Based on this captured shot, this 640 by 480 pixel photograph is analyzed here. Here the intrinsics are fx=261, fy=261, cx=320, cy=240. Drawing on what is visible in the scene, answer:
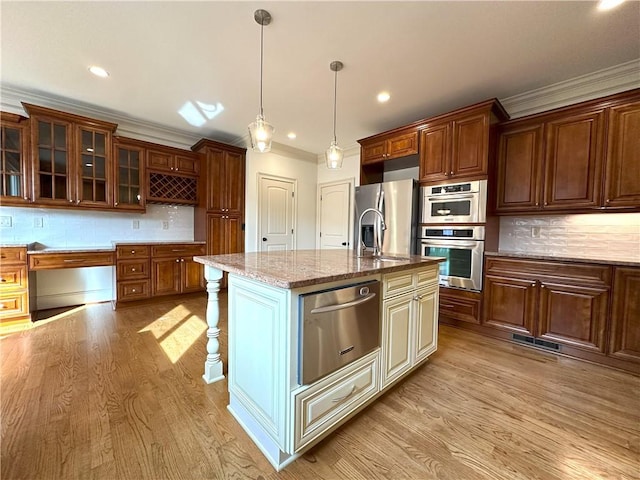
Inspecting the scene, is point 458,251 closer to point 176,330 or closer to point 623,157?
point 623,157

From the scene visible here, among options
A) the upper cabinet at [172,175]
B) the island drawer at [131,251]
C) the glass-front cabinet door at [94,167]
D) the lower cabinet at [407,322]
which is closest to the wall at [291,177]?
the upper cabinet at [172,175]

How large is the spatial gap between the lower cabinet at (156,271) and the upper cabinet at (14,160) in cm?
109

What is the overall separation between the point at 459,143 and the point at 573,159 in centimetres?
100

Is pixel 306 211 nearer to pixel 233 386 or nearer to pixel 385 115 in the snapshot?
pixel 385 115

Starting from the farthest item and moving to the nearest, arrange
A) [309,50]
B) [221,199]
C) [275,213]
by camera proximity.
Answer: [275,213]
[221,199]
[309,50]

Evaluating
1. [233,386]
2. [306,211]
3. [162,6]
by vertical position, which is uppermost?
[162,6]

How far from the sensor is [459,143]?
9.51 ft

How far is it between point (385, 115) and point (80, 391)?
13.2 feet

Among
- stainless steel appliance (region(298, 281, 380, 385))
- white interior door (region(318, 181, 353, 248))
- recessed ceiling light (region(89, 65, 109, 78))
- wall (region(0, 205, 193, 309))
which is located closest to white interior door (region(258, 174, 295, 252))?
white interior door (region(318, 181, 353, 248))

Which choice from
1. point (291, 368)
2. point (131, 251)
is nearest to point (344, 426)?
point (291, 368)

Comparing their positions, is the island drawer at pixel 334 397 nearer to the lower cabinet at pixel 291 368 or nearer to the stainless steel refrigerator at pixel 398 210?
the lower cabinet at pixel 291 368

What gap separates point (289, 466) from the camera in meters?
1.23

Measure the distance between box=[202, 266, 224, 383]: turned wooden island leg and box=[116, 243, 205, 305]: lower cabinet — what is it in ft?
7.33

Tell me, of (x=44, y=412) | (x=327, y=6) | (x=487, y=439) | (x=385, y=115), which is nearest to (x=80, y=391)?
(x=44, y=412)
